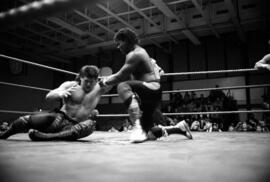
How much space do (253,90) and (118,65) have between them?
476cm

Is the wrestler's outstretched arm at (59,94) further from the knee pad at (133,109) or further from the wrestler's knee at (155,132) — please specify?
the wrestler's knee at (155,132)

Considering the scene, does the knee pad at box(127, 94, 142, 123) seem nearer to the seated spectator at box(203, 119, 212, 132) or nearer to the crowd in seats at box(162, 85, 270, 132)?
the crowd in seats at box(162, 85, 270, 132)

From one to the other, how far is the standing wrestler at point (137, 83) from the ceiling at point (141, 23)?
334 centimetres

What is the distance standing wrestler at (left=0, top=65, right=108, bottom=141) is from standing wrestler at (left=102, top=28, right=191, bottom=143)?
0.52ft

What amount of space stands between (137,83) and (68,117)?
605 mm

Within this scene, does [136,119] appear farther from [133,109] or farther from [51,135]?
[51,135]

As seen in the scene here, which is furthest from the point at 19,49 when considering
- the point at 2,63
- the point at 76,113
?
the point at 76,113

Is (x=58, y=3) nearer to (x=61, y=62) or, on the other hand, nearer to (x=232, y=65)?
(x=232, y=65)

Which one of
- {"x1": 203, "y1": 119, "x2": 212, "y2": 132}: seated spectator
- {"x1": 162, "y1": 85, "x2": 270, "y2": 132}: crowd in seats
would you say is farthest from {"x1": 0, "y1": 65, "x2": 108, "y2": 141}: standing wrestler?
{"x1": 203, "y1": 119, "x2": 212, "y2": 132}: seated spectator

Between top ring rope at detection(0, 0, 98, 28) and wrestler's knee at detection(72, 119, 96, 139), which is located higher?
top ring rope at detection(0, 0, 98, 28)

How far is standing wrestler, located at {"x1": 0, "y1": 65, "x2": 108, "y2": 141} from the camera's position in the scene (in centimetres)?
182

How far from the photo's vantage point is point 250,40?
7609 millimetres

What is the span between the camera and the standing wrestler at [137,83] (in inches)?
73.9

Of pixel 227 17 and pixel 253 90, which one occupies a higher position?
pixel 227 17
